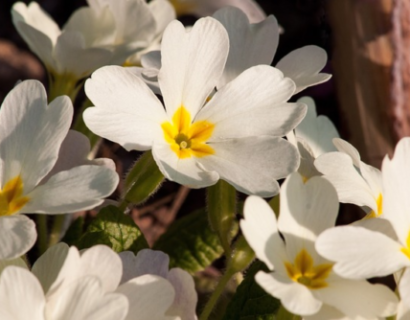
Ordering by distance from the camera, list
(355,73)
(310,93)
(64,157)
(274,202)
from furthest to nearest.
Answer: (310,93) → (355,73) → (64,157) → (274,202)

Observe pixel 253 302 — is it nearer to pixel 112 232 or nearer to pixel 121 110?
pixel 112 232

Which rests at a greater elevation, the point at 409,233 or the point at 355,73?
the point at 409,233

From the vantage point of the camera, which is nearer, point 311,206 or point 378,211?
point 311,206

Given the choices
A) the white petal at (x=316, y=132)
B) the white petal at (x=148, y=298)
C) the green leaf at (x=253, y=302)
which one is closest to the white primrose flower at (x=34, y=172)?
the white petal at (x=148, y=298)

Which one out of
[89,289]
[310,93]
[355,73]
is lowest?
[310,93]

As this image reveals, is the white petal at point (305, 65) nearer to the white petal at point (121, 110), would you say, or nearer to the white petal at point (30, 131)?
the white petal at point (121, 110)

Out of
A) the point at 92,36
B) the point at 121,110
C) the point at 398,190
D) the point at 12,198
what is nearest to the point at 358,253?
the point at 398,190

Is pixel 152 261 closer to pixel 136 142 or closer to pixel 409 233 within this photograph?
pixel 136 142

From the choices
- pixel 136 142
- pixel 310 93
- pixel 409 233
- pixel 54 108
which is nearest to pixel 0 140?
pixel 54 108
